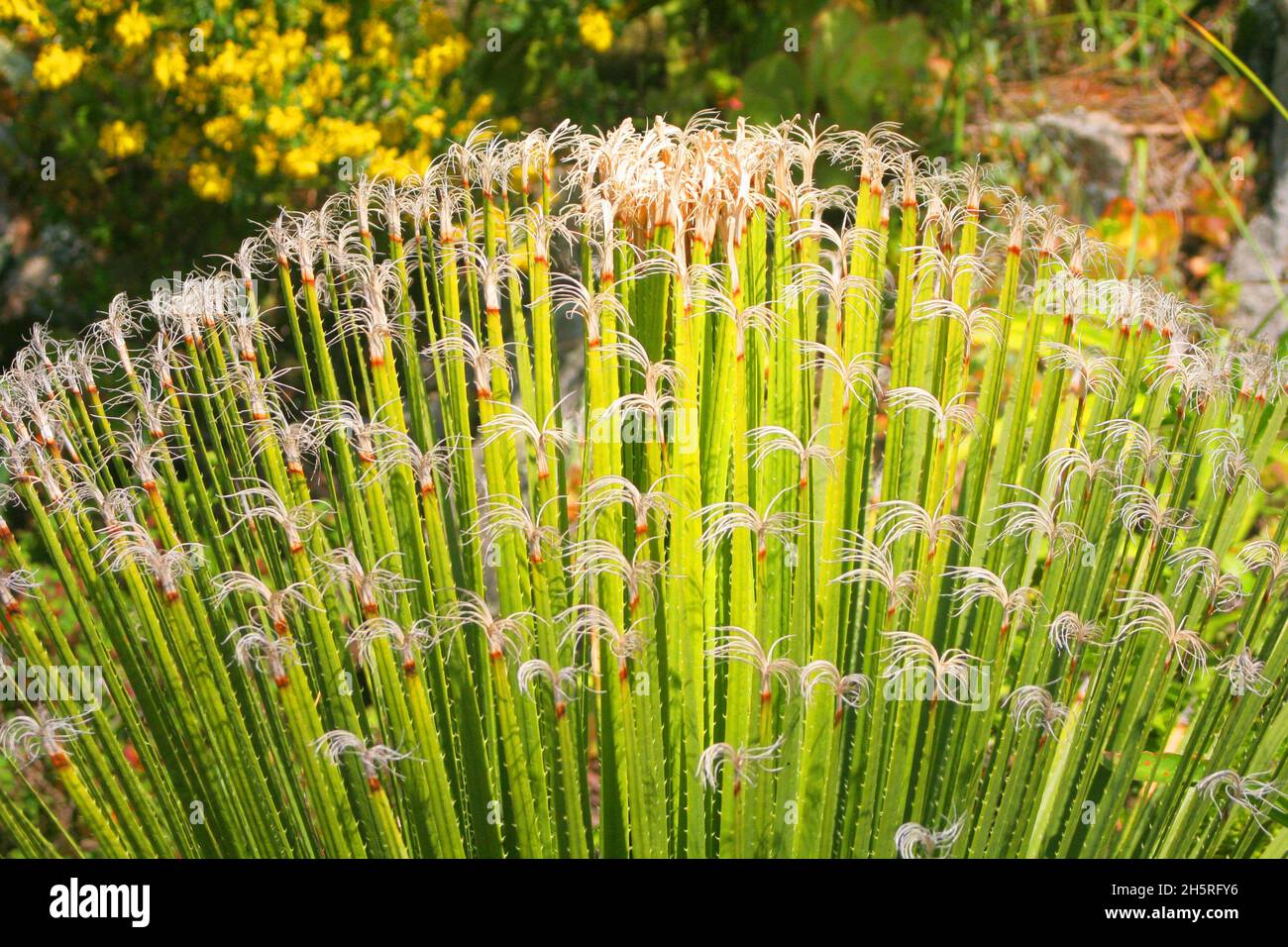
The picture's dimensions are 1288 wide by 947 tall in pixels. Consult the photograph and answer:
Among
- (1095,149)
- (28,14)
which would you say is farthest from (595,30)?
(1095,149)

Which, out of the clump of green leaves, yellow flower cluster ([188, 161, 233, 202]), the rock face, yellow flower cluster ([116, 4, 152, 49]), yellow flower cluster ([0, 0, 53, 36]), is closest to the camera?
the clump of green leaves

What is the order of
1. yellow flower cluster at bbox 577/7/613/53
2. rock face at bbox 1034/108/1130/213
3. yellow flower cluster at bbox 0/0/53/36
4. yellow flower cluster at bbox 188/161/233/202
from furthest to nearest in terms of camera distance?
rock face at bbox 1034/108/1130/213 → yellow flower cluster at bbox 577/7/613/53 → yellow flower cluster at bbox 188/161/233/202 → yellow flower cluster at bbox 0/0/53/36

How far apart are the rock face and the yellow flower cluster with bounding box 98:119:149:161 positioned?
11.7 feet

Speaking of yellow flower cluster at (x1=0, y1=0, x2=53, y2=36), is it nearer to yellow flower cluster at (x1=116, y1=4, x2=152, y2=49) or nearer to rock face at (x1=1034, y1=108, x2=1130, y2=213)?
yellow flower cluster at (x1=116, y1=4, x2=152, y2=49)

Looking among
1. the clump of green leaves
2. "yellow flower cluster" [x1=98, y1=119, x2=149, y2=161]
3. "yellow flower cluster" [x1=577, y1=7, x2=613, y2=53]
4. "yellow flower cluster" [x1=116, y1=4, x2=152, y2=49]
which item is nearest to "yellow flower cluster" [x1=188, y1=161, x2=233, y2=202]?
"yellow flower cluster" [x1=98, y1=119, x2=149, y2=161]

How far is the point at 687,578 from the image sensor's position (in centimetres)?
113

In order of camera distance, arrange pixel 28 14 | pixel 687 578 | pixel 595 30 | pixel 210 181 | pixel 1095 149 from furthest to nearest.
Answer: pixel 1095 149
pixel 595 30
pixel 210 181
pixel 28 14
pixel 687 578

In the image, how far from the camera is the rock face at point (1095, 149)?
457 centimetres

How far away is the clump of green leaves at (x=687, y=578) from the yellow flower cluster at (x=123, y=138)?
2680 millimetres

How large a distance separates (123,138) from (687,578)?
342 cm

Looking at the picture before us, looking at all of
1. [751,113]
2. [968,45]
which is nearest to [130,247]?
[751,113]

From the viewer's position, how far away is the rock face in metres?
4.57

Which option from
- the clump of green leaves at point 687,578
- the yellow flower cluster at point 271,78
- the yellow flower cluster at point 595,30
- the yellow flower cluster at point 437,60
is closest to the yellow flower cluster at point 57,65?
the yellow flower cluster at point 271,78

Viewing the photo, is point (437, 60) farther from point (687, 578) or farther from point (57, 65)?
point (687, 578)
